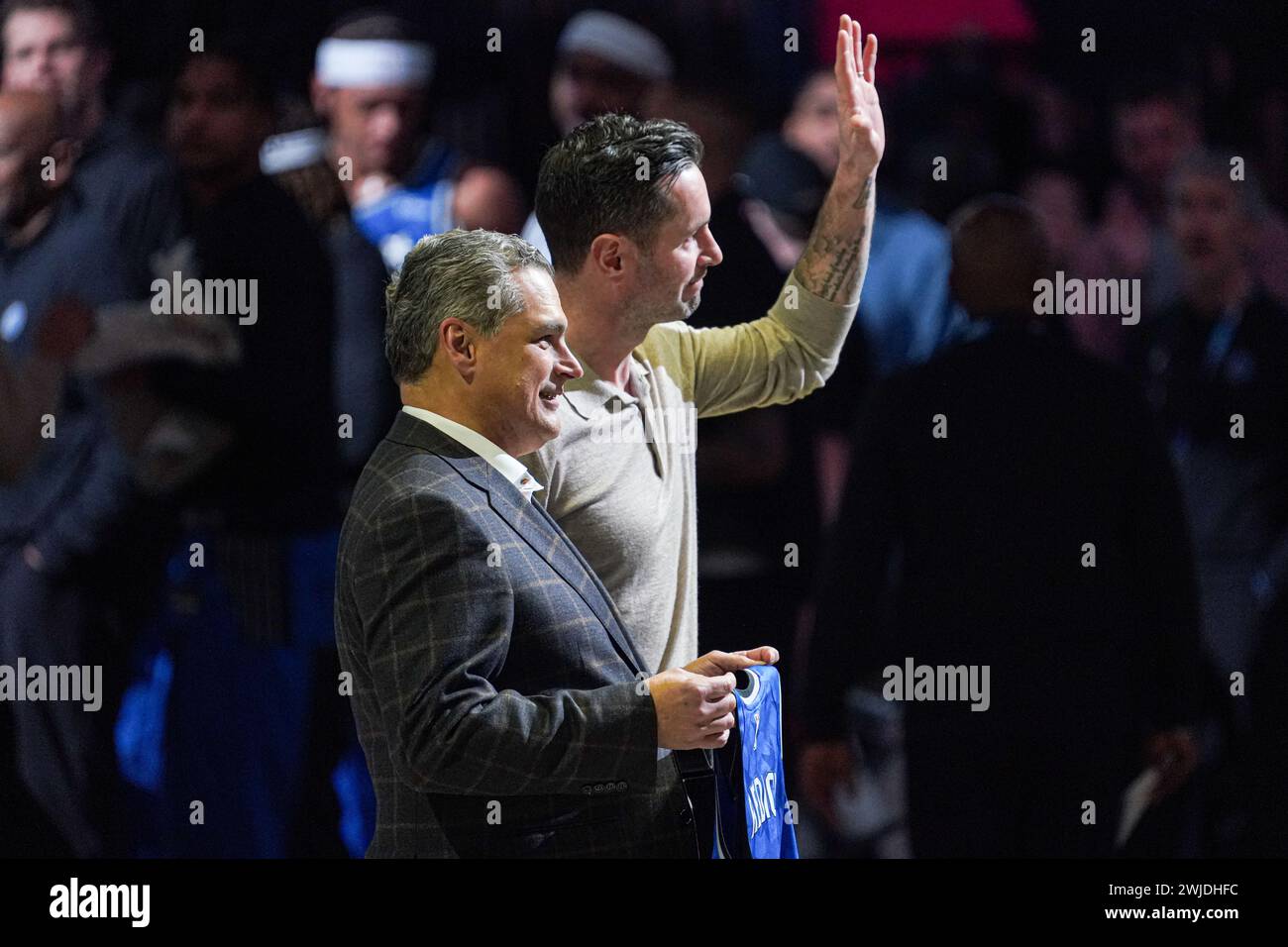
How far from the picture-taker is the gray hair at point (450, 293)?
229 centimetres

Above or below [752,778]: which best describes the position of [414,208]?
above

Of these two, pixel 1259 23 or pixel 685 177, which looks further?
pixel 1259 23

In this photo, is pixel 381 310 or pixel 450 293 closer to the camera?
pixel 450 293

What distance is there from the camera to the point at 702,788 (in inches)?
98.1

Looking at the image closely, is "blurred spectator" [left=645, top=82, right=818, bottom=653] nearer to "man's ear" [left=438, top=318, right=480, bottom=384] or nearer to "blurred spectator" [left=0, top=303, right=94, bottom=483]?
"blurred spectator" [left=0, top=303, right=94, bottom=483]

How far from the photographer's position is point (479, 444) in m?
2.30

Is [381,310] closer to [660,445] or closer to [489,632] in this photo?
[660,445]

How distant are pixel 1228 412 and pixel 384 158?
6.85 feet

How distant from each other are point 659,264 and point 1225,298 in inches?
72.0

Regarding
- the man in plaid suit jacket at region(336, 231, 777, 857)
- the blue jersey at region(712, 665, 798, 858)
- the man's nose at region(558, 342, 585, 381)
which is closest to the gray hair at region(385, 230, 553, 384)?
the man in plaid suit jacket at region(336, 231, 777, 857)

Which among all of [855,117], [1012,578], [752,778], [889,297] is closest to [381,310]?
[889,297]

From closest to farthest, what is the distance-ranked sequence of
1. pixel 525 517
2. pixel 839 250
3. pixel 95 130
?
pixel 525 517, pixel 839 250, pixel 95 130

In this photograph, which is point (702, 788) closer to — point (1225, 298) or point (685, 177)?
point (685, 177)

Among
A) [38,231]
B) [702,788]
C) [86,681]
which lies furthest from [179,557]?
[702,788]
